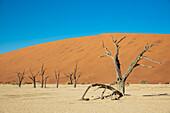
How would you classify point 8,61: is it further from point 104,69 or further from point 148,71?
point 148,71

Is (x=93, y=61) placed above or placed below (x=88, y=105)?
above

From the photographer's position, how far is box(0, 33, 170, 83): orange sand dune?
32812 mm

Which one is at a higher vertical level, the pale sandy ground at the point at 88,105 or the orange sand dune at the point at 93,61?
the orange sand dune at the point at 93,61

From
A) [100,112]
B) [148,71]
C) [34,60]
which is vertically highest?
[34,60]

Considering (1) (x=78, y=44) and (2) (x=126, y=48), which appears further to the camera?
(1) (x=78, y=44)

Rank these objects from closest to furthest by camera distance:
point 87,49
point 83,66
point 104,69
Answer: point 104,69, point 83,66, point 87,49

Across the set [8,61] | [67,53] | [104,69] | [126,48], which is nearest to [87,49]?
[67,53]

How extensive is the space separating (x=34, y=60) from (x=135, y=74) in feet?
91.8

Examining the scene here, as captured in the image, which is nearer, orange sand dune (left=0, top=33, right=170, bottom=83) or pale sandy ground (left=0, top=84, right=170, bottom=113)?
pale sandy ground (left=0, top=84, right=170, bottom=113)

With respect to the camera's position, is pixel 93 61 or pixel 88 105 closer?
pixel 88 105

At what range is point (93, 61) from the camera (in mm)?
42469

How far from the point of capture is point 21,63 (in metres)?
51.5

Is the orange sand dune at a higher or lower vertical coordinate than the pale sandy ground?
higher

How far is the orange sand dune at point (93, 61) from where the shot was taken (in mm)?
32812
